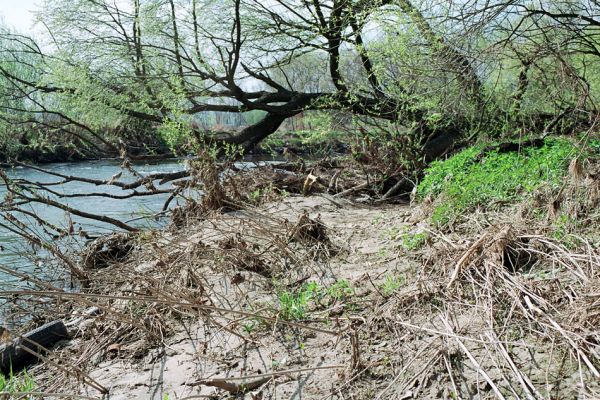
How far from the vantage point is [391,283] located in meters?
4.50

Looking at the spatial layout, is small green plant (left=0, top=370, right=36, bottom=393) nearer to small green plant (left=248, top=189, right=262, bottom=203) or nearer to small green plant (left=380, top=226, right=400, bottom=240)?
small green plant (left=380, top=226, right=400, bottom=240)

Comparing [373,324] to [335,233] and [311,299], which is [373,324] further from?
[335,233]

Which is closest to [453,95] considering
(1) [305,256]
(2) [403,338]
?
(1) [305,256]

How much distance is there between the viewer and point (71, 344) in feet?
16.7

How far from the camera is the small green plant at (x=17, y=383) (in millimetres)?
4093

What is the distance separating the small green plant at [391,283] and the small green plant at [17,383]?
2.67m

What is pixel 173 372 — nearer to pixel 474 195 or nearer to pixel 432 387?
pixel 432 387

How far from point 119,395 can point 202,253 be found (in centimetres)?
244

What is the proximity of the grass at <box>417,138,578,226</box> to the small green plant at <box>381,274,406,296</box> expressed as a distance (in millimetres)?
976

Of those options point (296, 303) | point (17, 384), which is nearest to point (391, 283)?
point (296, 303)

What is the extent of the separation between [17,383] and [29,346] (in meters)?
0.66

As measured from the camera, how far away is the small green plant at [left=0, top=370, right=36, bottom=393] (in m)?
4.09

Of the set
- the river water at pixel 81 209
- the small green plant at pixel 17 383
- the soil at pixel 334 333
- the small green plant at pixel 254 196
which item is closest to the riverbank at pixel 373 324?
the soil at pixel 334 333

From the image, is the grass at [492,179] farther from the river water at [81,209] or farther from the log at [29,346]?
the river water at [81,209]
